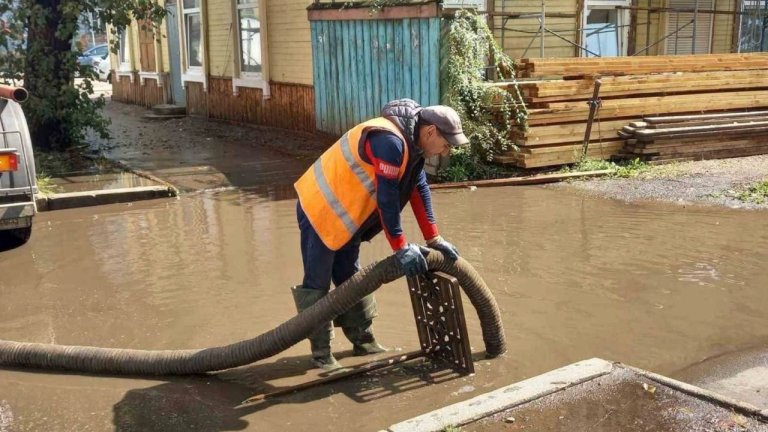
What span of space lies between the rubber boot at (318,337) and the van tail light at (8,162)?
11.0 feet

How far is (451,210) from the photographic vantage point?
830 cm

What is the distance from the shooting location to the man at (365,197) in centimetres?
389

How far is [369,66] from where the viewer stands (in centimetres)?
1152

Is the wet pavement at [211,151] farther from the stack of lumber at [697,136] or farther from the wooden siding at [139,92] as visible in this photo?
the stack of lumber at [697,136]

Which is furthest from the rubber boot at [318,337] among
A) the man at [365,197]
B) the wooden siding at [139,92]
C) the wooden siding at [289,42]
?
the wooden siding at [139,92]

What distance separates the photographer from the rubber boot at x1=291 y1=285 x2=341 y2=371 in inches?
168

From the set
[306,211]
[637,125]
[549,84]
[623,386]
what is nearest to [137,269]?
[306,211]

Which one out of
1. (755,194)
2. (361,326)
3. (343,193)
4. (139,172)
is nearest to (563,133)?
(755,194)

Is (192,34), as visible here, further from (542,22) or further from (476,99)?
(476,99)

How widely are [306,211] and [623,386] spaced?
1849 mm

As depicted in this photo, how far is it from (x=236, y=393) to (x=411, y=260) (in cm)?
117

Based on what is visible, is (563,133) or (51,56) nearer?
(563,133)

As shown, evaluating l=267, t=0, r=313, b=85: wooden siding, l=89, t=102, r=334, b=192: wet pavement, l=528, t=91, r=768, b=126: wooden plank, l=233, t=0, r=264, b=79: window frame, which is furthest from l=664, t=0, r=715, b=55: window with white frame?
l=233, t=0, r=264, b=79: window frame

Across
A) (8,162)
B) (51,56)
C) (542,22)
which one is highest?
(542,22)
